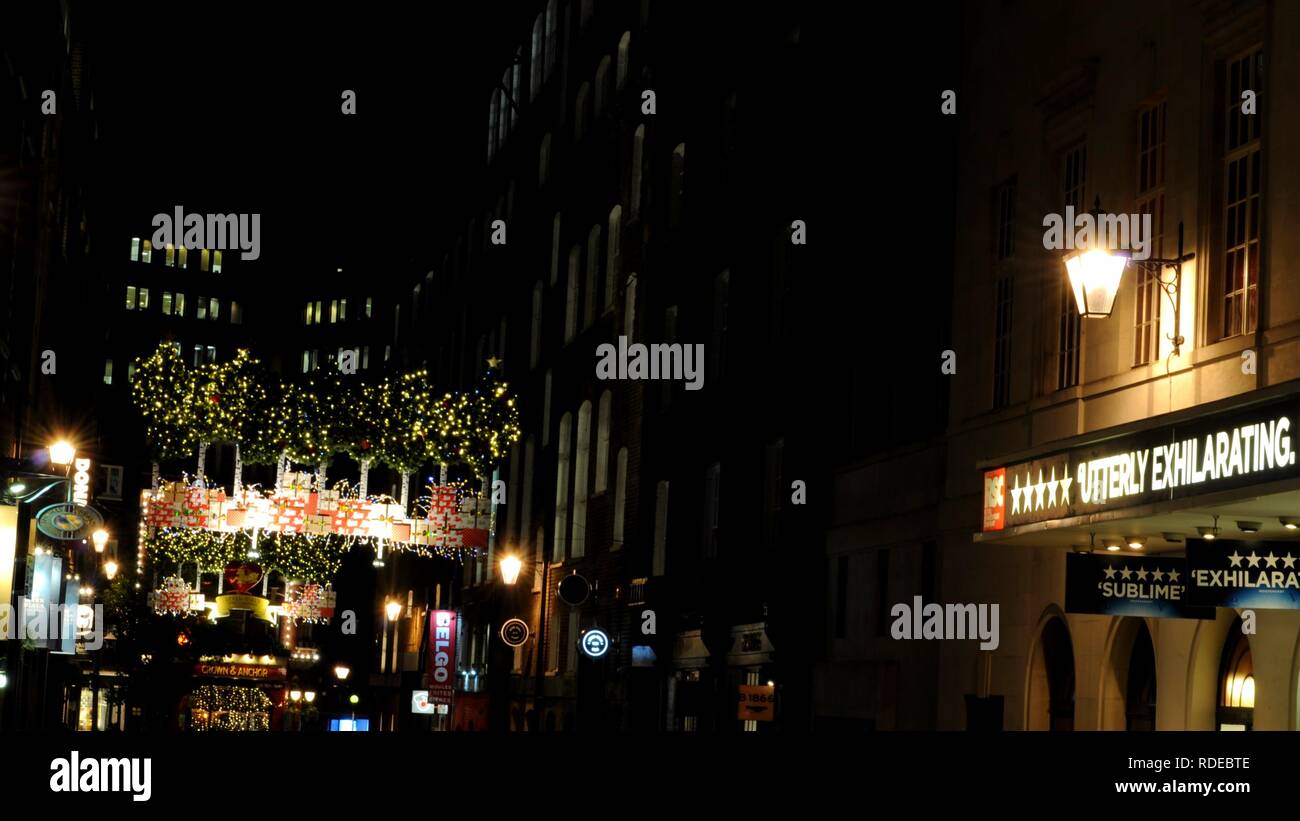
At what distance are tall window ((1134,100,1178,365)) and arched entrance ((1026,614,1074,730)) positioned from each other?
3.88 metres

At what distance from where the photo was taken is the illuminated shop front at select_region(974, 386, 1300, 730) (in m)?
12.9

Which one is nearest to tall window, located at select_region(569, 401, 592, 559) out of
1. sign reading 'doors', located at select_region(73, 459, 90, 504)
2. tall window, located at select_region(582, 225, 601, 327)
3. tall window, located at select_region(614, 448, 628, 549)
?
tall window, located at select_region(582, 225, 601, 327)

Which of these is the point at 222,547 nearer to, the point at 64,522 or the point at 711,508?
the point at 711,508

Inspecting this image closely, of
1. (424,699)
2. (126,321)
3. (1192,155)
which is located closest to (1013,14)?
(1192,155)

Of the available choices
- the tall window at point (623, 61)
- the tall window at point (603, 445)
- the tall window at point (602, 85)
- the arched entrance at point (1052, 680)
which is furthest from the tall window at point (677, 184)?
the arched entrance at point (1052, 680)

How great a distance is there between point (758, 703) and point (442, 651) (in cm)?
2400

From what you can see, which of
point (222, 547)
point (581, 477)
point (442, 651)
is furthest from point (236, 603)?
point (581, 477)

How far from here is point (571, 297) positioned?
51.6m

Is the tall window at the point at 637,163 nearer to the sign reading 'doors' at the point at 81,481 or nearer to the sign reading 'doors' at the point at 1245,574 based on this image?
the sign reading 'doors' at the point at 81,481

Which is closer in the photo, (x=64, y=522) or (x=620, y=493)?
(x=64, y=522)

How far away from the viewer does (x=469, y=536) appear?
35.3m

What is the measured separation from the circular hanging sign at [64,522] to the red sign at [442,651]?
19.2m

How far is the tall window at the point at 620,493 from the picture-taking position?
43000 millimetres

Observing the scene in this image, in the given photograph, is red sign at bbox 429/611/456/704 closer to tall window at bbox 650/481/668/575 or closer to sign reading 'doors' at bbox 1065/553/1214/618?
tall window at bbox 650/481/668/575
